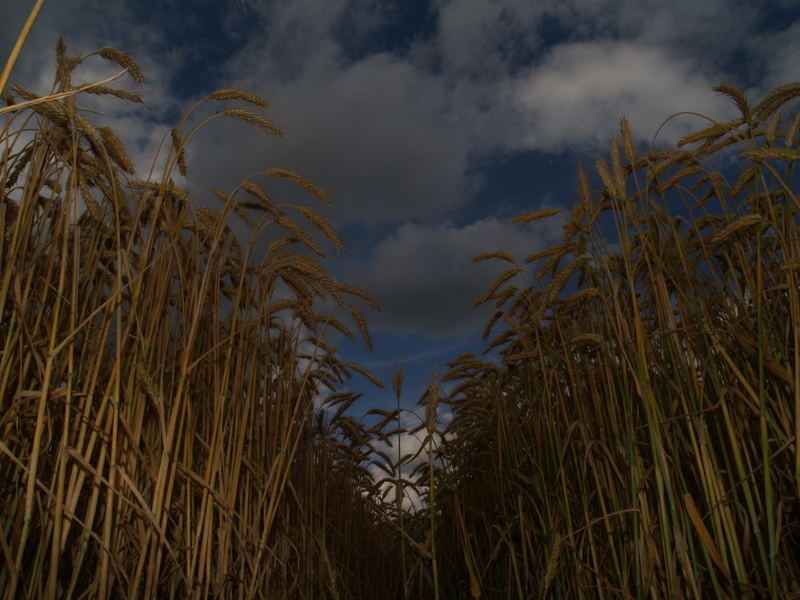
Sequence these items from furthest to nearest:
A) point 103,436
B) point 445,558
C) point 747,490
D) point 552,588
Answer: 1. point 445,558
2. point 552,588
3. point 747,490
4. point 103,436

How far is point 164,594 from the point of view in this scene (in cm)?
222

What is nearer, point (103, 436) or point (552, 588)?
point (103, 436)

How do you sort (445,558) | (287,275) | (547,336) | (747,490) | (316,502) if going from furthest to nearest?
(445,558), (316,502), (547,336), (287,275), (747,490)

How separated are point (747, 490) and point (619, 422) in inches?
25.9

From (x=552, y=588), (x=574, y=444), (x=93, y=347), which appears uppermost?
(x=93, y=347)

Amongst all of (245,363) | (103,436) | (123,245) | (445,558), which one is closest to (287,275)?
(245,363)

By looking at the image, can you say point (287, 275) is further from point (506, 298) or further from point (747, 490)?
point (747, 490)

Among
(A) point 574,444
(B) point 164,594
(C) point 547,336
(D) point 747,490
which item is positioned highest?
(C) point 547,336

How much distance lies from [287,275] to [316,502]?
1.61m

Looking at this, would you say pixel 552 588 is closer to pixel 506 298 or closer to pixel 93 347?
pixel 506 298

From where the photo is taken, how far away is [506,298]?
156 inches

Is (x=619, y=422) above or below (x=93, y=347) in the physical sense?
below

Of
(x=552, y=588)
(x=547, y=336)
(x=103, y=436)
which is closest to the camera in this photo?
(x=103, y=436)

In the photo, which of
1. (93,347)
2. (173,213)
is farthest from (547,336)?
(93,347)
